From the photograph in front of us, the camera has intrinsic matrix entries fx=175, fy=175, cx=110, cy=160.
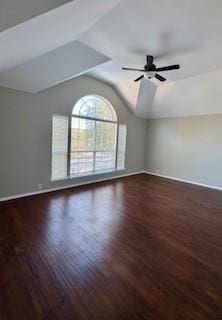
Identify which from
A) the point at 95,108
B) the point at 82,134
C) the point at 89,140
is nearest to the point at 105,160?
the point at 89,140

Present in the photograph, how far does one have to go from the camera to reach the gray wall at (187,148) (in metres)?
6.04

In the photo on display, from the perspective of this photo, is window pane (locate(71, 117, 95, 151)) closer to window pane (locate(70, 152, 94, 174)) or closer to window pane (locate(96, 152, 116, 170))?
window pane (locate(70, 152, 94, 174))

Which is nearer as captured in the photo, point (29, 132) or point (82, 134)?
point (29, 132)

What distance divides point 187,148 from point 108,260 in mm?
5631

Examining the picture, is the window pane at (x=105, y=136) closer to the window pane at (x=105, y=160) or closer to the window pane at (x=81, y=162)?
the window pane at (x=105, y=160)

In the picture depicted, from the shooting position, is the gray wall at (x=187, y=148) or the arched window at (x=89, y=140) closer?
the arched window at (x=89, y=140)

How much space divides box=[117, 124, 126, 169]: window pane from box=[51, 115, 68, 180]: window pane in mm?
2450

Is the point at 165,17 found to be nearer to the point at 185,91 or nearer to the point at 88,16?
the point at 88,16

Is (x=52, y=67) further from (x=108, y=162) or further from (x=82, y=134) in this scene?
(x=108, y=162)

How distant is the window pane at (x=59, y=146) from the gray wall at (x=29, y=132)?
0.16 m

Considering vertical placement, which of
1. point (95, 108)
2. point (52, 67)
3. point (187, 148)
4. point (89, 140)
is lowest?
point (187, 148)

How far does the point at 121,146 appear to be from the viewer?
7.15 meters

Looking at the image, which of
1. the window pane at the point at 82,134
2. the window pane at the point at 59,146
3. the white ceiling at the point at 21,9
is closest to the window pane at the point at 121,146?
the window pane at the point at 82,134

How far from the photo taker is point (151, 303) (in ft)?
5.66
